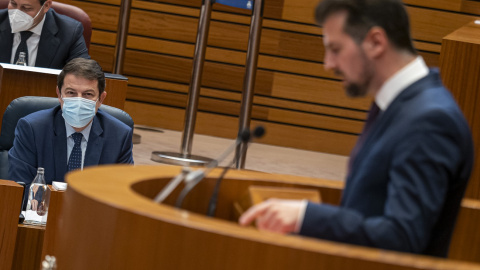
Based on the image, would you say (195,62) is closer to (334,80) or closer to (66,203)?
(334,80)

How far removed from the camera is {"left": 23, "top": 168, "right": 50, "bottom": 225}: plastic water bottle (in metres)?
3.11

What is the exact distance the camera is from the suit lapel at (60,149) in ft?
11.9

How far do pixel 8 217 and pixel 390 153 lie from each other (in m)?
1.70

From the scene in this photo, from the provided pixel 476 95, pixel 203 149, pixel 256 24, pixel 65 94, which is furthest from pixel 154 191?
pixel 203 149

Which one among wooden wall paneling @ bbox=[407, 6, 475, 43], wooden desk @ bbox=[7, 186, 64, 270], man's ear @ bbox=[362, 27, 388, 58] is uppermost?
wooden wall paneling @ bbox=[407, 6, 475, 43]

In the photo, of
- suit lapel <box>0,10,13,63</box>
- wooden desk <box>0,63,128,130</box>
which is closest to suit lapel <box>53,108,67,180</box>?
wooden desk <box>0,63,128,130</box>

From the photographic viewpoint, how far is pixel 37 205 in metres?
3.17

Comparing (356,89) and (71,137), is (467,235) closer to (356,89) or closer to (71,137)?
(356,89)

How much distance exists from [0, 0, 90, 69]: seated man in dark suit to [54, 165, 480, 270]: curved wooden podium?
353 centimetres

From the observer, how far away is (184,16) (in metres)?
7.99

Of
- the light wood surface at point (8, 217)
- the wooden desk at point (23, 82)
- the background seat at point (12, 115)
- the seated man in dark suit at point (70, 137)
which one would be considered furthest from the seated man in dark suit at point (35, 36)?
the light wood surface at point (8, 217)

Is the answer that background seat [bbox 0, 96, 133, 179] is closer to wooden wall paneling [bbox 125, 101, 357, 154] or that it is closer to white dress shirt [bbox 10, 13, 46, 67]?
white dress shirt [bbox 10, 13, 46, 67]

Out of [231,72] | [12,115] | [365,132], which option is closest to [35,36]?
[12,115]

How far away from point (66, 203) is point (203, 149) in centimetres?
535
